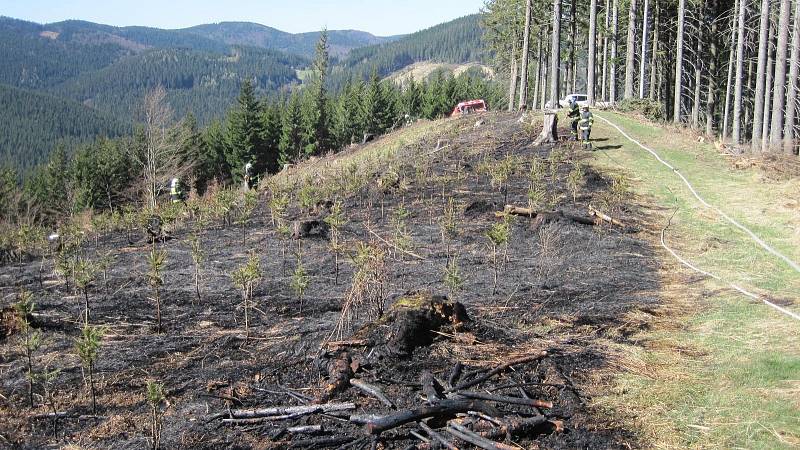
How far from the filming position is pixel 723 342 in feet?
20.9

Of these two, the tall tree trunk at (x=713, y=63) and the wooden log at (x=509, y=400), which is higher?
the tall tree trunk at (x=713, y=63)

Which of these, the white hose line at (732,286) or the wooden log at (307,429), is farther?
the white hose line at (732,286)

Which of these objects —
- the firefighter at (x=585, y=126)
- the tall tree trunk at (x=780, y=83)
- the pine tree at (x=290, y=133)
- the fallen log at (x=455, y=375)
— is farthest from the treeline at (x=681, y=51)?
the pine tree at (x=290, y=133)

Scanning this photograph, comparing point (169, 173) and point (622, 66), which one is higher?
point (622, 66)

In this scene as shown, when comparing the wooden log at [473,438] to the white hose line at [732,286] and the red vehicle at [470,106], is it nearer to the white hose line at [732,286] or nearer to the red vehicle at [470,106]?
the white hose line at [732,286]

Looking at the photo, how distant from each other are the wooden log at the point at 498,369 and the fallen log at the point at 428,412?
0.30 meters

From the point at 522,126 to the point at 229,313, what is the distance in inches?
633

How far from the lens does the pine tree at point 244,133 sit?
54.0 metres

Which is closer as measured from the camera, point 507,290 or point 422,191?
point 507,290

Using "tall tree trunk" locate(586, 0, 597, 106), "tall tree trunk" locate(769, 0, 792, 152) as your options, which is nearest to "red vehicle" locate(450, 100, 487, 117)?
"tall tree trunk" locate(586, 0, 597, 106)

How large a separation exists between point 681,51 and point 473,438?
2514 cm

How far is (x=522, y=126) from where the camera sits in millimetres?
22047

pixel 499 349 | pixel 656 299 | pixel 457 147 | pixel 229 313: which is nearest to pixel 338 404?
pixel 499 349

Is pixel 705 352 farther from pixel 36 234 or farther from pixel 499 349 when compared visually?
pixel 36 234
